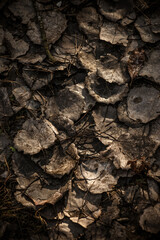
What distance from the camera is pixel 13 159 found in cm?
181

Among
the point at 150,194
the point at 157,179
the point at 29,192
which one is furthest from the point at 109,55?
the point at 29,192

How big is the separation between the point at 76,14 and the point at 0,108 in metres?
1.39

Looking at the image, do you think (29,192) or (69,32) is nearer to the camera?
(29,192)

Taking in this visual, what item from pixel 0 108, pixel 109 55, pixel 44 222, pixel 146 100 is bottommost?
pixel 44 222

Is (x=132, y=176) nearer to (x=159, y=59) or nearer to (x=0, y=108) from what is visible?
(x=159, y=59)

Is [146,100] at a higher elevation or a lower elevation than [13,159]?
higher

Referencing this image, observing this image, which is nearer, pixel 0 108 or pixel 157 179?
pixel 157 179

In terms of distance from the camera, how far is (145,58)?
174 cm

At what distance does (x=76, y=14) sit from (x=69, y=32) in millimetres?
213

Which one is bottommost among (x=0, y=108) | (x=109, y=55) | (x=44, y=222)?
(x=44, y=222)

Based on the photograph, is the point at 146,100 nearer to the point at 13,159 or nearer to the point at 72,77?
the point at 72,77

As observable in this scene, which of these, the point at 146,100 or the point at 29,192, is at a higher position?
the point at 146,100

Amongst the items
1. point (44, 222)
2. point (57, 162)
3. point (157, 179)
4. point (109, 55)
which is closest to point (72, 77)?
point (109, 55)

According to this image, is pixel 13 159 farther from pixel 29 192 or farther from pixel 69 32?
pixel 69 32
